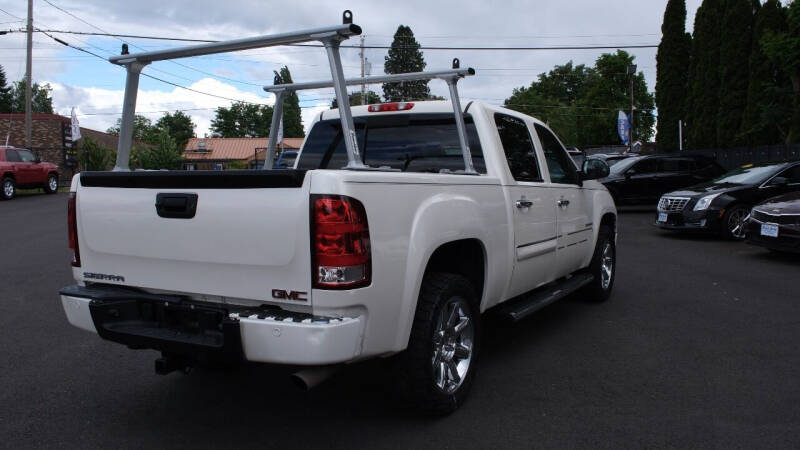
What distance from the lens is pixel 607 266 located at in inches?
267

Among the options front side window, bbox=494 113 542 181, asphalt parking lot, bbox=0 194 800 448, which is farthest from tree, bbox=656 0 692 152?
front side window, bbox=494 113 542 181

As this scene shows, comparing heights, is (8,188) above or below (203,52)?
below

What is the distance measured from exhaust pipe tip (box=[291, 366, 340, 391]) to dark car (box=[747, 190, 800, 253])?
26.7ft

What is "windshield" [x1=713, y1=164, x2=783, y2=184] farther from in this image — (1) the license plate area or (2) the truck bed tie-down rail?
(2) the truck bed tie-down rail

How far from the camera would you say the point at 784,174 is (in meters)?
11.9

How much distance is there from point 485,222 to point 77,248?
2.40 m

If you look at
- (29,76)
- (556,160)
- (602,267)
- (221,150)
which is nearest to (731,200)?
(602,267)

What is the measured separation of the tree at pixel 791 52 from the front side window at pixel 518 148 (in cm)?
1704

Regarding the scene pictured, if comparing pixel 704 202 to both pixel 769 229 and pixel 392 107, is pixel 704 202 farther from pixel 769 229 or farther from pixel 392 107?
pixel 392 107

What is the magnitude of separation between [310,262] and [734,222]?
36.1 feet

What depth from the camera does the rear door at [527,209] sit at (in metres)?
4.50

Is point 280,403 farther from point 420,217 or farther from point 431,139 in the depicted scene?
point 431,139

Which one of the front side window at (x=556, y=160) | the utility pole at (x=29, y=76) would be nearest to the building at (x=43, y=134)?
the utility pole at (x=29, y=76)

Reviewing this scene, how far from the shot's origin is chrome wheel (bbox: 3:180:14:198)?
66.5 feet
